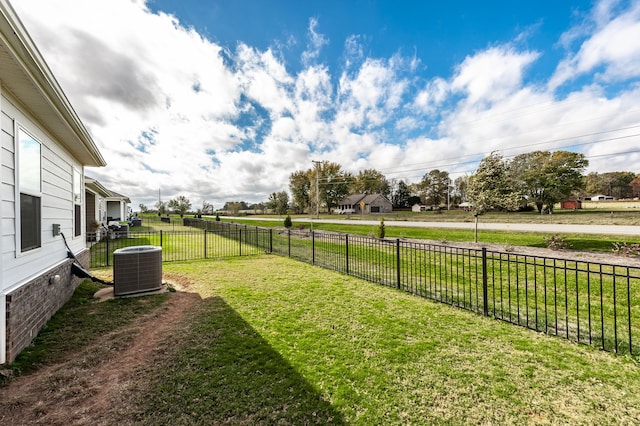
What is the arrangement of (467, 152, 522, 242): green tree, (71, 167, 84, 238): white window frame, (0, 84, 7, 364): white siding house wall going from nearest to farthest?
(0, 84, 7, 364): white siding house wall < (71, 167, 84, 238): white window frame < (467, 152, 522, 242): green tree

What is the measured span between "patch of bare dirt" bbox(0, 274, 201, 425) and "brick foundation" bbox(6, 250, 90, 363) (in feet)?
2.03

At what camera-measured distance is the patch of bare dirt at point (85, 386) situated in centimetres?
215

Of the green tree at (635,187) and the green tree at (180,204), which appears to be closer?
the green tree at (635,187)

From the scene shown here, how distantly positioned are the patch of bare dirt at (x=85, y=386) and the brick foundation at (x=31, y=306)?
618 mm

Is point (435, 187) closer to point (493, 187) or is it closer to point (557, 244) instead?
point (493, 187)

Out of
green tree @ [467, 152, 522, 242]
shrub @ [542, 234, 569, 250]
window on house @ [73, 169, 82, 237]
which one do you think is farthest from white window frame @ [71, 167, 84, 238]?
shrub @ [542, 234, 569, 250]

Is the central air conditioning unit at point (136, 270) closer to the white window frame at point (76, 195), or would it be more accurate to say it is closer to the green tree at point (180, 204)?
the white window frame at point (76, 195)

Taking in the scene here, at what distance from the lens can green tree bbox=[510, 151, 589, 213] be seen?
33.0 meters

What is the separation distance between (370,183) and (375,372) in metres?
64.6

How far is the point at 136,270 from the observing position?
5559 mm

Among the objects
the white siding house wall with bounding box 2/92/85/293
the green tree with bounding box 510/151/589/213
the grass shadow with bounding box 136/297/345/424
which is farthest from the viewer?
the green tree with bounding box 510/151/589/213

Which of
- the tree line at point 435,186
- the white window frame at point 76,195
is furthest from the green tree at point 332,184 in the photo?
the white window frame at point 76,195

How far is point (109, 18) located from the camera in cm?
522

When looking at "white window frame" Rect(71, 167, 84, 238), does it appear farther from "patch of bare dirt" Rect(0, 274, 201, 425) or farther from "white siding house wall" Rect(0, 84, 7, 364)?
"patch of bare dirt" Rect(0, 274, 201, 425)
